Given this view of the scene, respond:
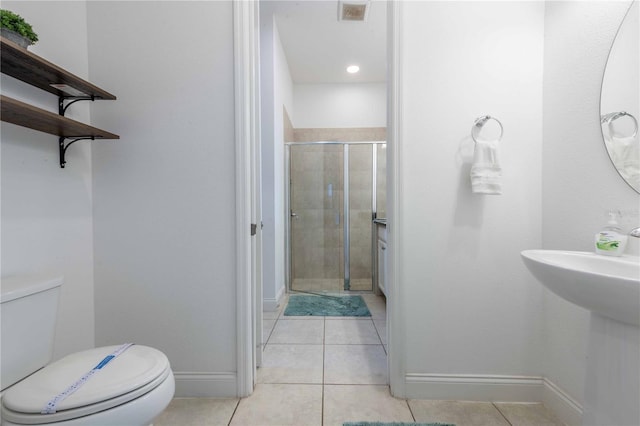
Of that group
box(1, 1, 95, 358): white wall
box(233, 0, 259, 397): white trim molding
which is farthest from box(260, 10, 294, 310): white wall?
box(1, 1, 95, 358): white wall

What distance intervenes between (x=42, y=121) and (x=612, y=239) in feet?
6.85

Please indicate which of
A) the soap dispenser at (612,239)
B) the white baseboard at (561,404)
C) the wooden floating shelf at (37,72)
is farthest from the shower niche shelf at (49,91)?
the white baseboard at (561,404)

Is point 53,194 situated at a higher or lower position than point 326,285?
higher

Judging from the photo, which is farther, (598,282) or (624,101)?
(624,101)

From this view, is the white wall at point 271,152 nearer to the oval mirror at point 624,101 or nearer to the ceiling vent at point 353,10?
the ceiling vent at point 353,10

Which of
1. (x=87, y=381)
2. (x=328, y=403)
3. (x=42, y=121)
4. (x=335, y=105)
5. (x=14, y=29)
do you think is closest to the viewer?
(x=87, y=381)

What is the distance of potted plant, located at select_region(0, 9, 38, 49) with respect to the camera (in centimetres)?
99

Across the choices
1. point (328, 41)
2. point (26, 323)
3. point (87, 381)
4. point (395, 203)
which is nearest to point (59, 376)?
point (87, 381)

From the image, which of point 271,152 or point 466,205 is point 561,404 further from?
point 271,152

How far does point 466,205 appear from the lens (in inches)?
59.1

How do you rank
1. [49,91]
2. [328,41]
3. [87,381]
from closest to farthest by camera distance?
[87,381]
[49,91]
[328,41]

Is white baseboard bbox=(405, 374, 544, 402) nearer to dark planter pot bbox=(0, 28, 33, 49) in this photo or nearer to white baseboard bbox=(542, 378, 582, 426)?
white baseboard bbox=(542, 378, 582, 426)

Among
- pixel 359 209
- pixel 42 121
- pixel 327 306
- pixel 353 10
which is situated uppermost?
pixel 353 10

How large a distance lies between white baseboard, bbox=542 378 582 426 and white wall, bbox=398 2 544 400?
0.06 metres
